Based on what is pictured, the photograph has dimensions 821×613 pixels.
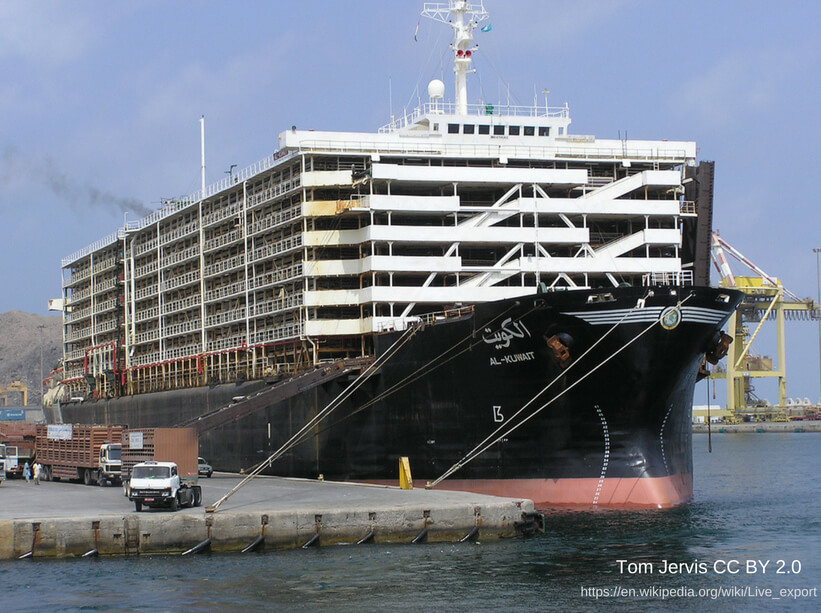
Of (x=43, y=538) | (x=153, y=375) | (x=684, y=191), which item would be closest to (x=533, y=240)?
(x=684, y=191)

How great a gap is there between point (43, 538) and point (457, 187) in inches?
893

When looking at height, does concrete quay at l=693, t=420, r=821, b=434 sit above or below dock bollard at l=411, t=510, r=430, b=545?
below

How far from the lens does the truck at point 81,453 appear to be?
44.8 m

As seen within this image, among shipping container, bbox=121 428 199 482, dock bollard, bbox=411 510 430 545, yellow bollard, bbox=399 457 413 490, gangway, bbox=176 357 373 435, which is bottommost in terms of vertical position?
dock bollard, bbox=411 510 430 545

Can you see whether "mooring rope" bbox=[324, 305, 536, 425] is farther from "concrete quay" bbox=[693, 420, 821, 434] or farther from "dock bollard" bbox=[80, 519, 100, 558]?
"concrete quay" bbox=[693, 420, 821, 434]

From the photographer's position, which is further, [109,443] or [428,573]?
[109,443]

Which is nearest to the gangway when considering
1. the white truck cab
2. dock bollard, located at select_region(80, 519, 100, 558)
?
the white truck cab

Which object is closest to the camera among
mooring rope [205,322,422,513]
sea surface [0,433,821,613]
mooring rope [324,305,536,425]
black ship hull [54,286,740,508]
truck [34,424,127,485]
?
sea surface [0,433,821,613]

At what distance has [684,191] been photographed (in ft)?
154

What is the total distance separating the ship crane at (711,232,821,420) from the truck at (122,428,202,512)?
68816 millimetres

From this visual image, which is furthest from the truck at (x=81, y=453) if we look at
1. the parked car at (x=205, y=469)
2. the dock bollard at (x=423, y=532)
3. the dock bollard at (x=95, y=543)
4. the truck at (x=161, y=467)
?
the dock bollard at (x=423, y=532)

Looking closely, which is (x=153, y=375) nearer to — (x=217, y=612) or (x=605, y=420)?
(x=605, y=420)

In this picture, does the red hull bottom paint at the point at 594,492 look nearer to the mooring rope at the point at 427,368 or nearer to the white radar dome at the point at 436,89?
the mooring rope at the point at 427,368

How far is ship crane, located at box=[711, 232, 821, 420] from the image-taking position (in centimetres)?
11525
